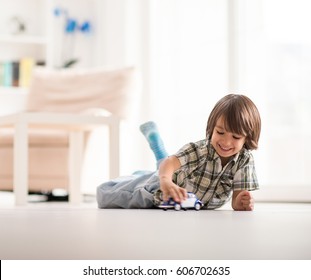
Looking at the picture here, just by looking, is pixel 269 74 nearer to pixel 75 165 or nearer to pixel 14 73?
pixel 75 165

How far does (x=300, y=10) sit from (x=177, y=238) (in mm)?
2755

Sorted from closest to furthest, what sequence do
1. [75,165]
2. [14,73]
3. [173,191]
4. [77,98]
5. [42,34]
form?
[173,191], [75,165], [77,98], [14,73], [42,34]

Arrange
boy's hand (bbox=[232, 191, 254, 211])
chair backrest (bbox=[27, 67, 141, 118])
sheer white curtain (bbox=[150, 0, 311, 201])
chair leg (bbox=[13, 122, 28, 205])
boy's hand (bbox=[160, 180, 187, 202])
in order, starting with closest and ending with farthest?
boy's hand (bbox=[160, 180, 187, 202]) < boy's hand (bbox=[232, 191, 254, 211]) < chair leg (bbox=[13, 122, 28, 205]) < sheer white curtain (bbox=[150, 0, 311, 201]) < chair backrest (bbox=[27, 67, 141, 118])

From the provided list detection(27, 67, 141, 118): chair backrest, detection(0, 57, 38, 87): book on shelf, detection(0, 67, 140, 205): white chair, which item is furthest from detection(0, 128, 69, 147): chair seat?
detection(0, 57, 38, 87): book on shelf

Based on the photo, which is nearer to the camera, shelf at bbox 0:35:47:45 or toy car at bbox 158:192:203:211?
toy car at bbox 158:192:203:211

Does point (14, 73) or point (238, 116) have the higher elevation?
point (14, 73)

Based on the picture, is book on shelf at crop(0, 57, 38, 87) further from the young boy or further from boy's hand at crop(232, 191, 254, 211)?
boy's hand at crop(232, 191, 254, 211)

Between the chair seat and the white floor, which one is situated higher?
the chair seat

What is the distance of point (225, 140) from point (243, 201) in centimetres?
18

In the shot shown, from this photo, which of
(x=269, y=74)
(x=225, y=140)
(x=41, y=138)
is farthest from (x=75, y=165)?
(x=225, y=140)

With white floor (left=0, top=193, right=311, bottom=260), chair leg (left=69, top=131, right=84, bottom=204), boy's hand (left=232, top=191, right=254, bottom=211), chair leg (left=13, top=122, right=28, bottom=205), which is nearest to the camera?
white floor (left=0, top=193, right=311, bottom=260)

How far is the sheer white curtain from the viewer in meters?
3.59

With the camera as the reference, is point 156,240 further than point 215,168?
No

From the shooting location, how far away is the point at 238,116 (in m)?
1.43
